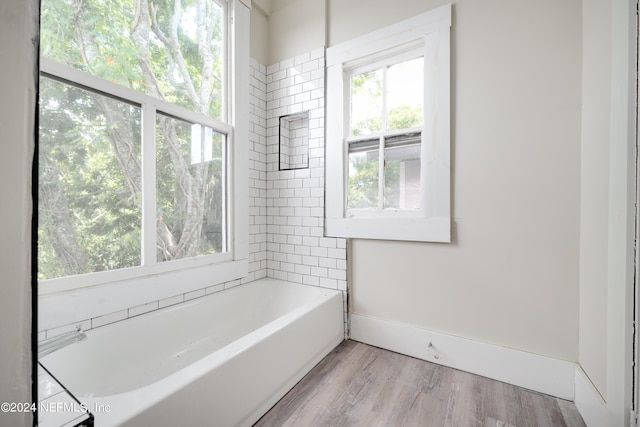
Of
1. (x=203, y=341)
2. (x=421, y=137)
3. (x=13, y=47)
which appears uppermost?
(x=421, y=137)

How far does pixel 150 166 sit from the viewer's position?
1.73 metres

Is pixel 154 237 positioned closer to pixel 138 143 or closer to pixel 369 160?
pixel 138 143

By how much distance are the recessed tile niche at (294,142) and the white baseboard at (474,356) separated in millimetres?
1447

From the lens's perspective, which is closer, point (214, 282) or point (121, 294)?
point (121, 294)

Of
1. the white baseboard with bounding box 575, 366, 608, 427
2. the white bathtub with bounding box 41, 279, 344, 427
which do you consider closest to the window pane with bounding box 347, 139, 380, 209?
the white bathtub with bounding box 41, 279, 344, 427

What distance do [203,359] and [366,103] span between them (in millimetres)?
2050

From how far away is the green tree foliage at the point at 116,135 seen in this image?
1382 millimetres

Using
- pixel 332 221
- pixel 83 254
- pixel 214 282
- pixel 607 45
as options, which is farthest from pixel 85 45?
pixel 607 45

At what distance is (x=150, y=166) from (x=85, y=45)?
26.9 inches

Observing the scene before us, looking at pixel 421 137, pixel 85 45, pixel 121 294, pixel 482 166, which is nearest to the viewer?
pixel 85 45

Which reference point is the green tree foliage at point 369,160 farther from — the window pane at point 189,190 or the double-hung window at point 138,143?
the window pane at point 189,190

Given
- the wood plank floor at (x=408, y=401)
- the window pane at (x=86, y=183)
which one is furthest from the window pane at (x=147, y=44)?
the wood plank floor at (x=408, y=401)

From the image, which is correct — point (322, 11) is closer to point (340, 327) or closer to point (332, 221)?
point (332, 221)

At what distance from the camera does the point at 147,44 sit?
1.75m
